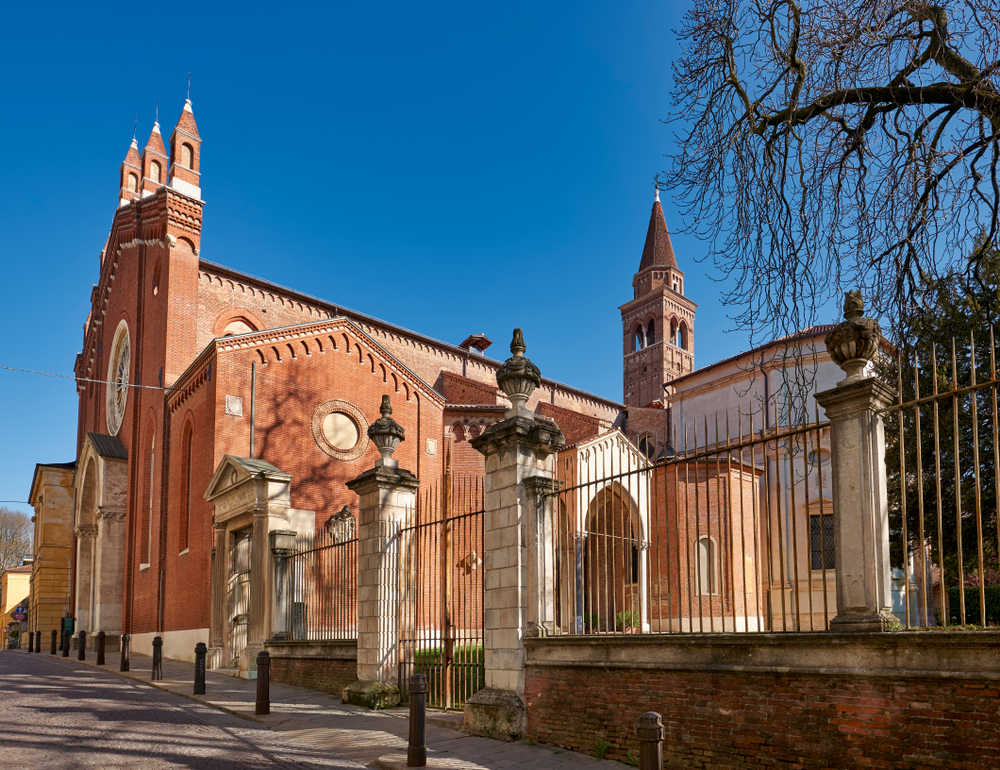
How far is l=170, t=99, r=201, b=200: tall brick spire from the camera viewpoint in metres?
25.8

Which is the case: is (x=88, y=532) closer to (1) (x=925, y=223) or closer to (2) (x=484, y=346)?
(2) (x=484, y=346)

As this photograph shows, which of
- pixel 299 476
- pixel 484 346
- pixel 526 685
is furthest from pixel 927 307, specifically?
pixel 484 346

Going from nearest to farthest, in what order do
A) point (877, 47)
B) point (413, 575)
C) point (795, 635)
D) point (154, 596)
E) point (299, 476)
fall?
1. point (795, 635)
2. point (877, 47)
3. point (413, 575)
4. point (299, 476)
5. point (154, 596)

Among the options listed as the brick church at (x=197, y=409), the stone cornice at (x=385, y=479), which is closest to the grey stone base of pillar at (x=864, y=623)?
the stone cornice at (x=385, y=479)

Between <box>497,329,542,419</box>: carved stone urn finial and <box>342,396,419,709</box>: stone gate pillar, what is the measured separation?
9.62 feet

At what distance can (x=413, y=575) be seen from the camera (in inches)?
428

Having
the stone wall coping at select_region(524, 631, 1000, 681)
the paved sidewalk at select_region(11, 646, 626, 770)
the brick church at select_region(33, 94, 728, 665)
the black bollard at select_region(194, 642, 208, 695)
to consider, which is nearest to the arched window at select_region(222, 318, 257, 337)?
the brick church at select_region(33, 94, 728, 665)

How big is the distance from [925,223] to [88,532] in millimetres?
30002

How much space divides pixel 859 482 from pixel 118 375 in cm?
2995

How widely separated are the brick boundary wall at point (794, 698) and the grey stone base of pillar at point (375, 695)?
359cm

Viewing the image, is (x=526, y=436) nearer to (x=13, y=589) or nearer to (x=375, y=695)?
(x=375, y=695)

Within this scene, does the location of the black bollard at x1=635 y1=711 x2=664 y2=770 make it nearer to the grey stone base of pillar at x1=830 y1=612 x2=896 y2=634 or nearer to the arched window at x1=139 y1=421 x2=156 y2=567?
the grey stone base of pillar at x1=830 y1=612 x2=896 y2=634

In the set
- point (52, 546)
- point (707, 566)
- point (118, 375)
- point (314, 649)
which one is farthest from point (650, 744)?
point (52, 546)

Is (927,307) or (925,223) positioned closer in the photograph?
(925,223)
